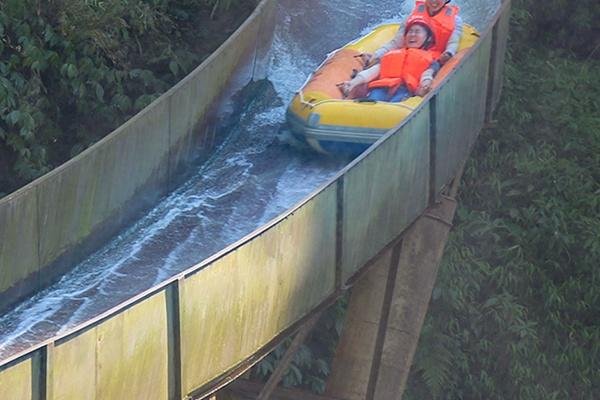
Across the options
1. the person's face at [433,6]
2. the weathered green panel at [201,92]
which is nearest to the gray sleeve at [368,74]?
the person's face at [433,6]

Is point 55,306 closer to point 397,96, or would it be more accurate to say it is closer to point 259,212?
point 259,212

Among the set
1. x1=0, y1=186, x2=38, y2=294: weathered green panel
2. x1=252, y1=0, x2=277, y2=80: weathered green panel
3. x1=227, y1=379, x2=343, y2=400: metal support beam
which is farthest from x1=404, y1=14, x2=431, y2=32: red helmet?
x1=0, y1=186, x2=38, y2=294: weathered green panel

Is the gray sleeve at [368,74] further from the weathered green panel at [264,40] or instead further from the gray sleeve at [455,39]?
the weathered green panel at [264,40]

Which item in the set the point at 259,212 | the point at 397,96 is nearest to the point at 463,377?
the point at 397,96

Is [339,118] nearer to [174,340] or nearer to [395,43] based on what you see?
[395,43]

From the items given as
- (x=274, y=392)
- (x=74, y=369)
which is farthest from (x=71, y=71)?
(x=74, y=369)

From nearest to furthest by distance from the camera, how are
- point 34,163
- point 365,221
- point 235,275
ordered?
point 235,275 → point 365,221 → point 34,163
